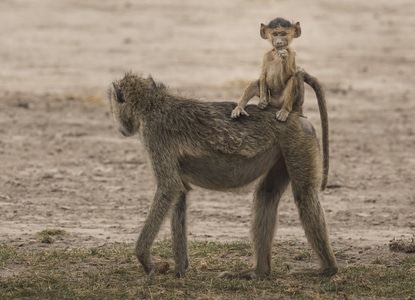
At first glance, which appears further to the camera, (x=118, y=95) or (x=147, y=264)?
(x=118, y=95)

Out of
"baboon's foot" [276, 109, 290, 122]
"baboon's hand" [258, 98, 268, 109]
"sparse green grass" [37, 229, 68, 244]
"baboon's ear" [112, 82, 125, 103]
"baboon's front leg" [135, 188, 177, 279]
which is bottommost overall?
"sparse green grass" [37, 229, 68, 244]

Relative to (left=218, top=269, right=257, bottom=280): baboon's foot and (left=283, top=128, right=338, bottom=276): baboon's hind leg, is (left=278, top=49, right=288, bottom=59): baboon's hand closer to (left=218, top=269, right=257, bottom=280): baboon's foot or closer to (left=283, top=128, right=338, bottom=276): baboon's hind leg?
(left=283, top=128, right=338, bottom=276): baboon's hind leg

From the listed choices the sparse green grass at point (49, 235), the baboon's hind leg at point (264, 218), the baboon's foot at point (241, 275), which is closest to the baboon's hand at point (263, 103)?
the baboon's hind leg at point (264, 218)

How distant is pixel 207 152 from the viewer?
9117 mm

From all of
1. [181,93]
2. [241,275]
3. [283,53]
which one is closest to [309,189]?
[241,275]

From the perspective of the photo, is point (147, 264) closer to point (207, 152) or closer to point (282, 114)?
point (207, 152)

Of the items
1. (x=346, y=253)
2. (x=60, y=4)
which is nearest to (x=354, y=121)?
(x=346, y=253)

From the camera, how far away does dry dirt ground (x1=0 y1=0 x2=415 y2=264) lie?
12195 mm

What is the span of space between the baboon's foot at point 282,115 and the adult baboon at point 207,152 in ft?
0.15

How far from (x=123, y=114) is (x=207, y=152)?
0.79 metres

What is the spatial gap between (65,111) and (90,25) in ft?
24.1

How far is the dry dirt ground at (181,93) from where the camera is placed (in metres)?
12.2

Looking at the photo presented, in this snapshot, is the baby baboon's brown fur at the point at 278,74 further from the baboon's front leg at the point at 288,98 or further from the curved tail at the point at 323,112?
Answer: the curved tail at the point at 323,112

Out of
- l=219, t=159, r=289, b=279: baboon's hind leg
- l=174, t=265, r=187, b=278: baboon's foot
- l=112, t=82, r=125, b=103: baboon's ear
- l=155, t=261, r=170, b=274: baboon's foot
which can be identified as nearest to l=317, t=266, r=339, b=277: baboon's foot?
l=219, t=159, r=289, b=279: baboon's hind leg
